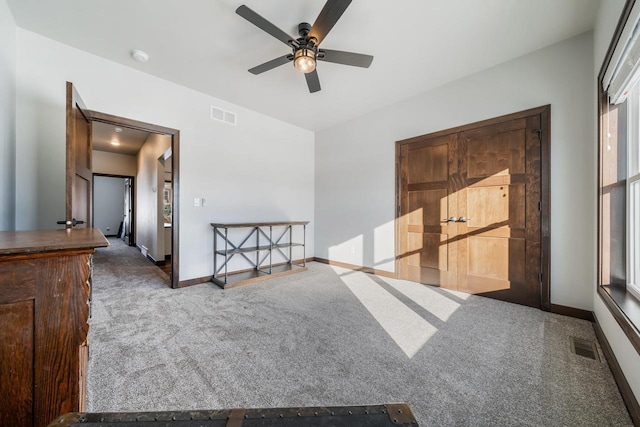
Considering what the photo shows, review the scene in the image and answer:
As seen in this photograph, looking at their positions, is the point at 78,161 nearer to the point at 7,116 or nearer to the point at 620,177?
the point at 7,116

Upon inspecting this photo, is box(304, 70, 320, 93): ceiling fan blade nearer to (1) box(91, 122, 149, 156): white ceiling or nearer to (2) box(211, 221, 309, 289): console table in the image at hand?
(2) box(211, 221, 309, 289): console table

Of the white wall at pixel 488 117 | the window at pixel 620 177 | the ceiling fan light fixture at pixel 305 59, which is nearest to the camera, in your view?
the window at pixel 620 177

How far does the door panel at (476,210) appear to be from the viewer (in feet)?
8.84

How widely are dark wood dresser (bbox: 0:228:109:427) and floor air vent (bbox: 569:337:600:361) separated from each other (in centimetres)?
301

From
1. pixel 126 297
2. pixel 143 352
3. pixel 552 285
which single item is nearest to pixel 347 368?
pixel 143 352

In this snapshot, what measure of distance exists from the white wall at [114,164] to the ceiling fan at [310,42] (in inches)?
263

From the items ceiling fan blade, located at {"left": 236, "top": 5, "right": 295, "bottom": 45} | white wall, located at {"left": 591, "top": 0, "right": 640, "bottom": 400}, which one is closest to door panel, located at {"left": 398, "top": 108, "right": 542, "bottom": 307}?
white wall, located at {"left": 591, "top": 0, "right": 640, "bottom": 400}

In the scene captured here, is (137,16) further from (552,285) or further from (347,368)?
(552,285)

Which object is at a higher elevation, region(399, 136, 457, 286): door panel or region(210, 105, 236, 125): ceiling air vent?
region(210, 105, 236, 125): ceiling air vent

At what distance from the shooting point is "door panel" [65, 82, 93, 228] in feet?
6.07

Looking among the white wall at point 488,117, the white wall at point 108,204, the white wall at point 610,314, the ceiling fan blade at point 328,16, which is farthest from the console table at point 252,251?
the white wall at point 108,204

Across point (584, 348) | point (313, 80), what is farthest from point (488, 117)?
point (584, 348)

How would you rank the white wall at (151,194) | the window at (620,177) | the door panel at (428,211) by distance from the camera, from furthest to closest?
1. the white wall at (151,194)
2. the door panel at (428,211)
3. the window at (620,177)

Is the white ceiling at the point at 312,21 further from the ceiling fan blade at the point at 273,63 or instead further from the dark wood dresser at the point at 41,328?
the dark wood dresser at the point at 41,328
